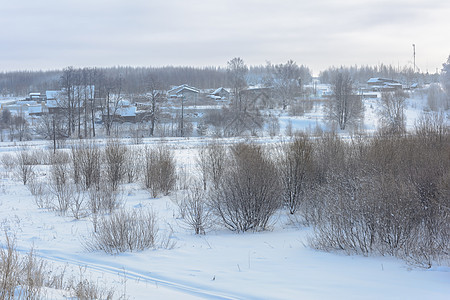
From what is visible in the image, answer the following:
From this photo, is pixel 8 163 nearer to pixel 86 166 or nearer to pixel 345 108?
pixel 86 166

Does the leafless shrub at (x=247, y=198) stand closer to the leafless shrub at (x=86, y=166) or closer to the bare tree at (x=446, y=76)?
the leafless shrub at (x=86, y=166)

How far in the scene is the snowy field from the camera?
20.7 ft

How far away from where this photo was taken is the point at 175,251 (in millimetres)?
8984

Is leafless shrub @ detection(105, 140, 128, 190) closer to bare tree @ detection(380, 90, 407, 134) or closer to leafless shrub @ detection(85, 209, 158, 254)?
leafless shrub @ detection(85, 209, 158, 254)

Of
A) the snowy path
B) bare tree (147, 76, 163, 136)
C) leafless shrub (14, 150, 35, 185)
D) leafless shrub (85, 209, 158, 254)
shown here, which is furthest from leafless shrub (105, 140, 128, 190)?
bare tree (147, 76, 163, 136)

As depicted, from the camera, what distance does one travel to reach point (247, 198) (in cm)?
1126

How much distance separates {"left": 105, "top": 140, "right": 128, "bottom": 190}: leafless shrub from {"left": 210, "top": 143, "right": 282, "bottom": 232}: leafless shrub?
7165mm

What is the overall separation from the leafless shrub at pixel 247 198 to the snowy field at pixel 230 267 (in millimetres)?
449

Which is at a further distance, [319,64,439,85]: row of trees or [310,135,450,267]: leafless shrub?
[319,64,439,85]: row of trees

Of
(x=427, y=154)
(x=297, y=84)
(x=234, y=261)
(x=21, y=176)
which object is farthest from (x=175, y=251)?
(x=297, y=84)

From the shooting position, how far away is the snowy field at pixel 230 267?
6.30m

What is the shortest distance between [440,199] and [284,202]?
6017 millimetres

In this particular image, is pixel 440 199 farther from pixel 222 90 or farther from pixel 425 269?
pixel 222 90

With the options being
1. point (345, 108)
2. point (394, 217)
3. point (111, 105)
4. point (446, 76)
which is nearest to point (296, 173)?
point (394, 217)
